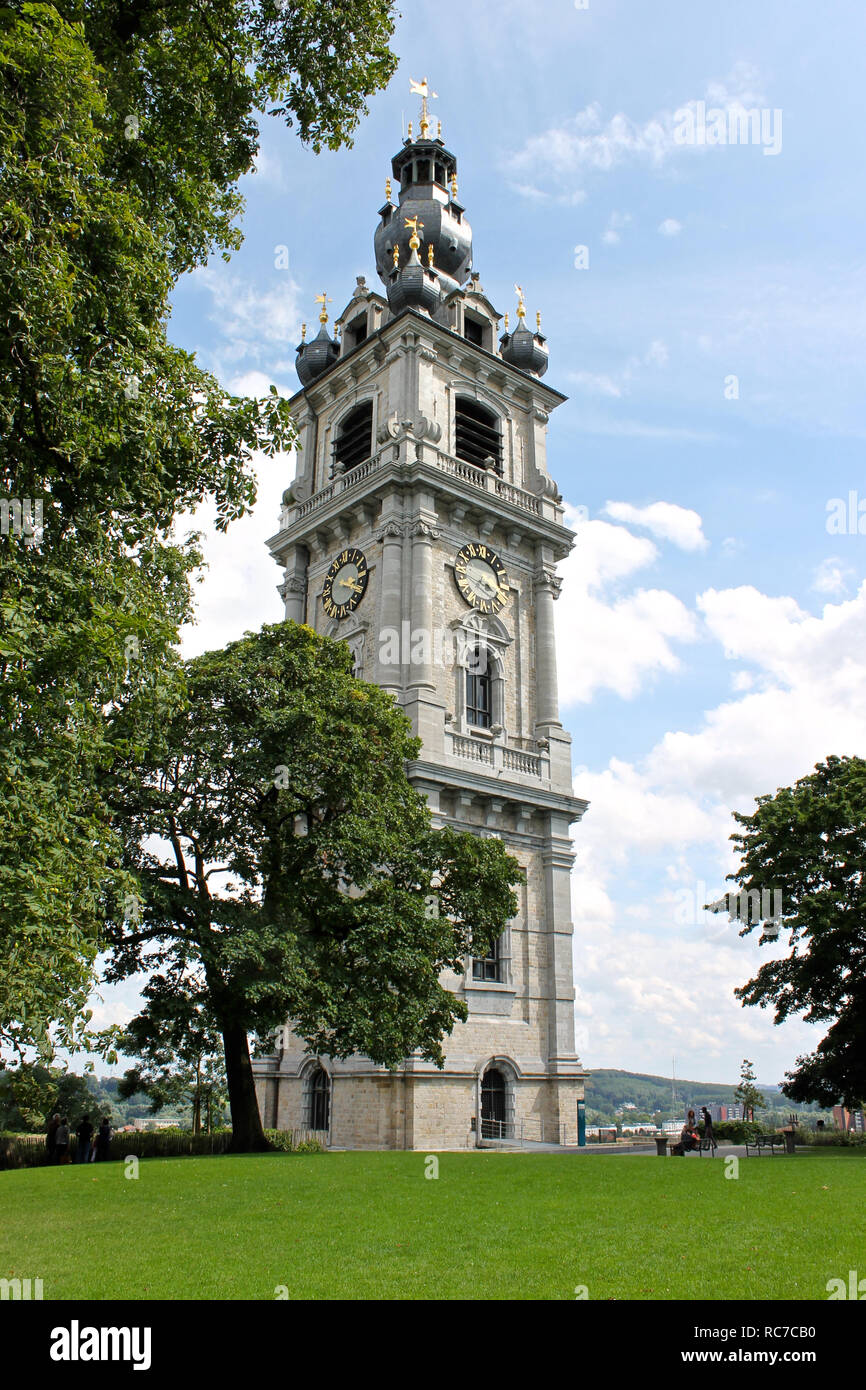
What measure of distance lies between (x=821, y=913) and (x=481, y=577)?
17404 millimetres

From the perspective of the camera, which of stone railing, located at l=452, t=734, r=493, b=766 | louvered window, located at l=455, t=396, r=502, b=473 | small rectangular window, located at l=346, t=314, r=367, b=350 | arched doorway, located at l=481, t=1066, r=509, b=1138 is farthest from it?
small rectangular window, located at l=346, t=314, r=367, b=350

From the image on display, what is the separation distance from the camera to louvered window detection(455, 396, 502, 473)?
139 feet

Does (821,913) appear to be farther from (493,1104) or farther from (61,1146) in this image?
(61,1146)

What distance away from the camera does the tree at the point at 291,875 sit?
75.7ft

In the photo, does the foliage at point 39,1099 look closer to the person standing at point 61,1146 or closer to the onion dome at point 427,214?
the person standing at point 61,1146

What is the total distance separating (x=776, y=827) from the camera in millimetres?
32031

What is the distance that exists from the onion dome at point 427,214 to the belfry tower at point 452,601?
16cm

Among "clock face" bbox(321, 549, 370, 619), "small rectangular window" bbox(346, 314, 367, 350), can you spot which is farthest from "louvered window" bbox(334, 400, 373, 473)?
"clock face" bbox(321, 549, 370, 619)

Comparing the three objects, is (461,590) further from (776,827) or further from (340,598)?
(776,827)

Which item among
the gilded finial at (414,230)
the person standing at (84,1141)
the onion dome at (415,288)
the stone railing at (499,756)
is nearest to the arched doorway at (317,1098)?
the person standing at (84,1141)

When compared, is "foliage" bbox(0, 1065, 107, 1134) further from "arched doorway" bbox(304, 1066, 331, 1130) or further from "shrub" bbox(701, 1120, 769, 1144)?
"shrub" bbox(701, 1120, 769, 1144)

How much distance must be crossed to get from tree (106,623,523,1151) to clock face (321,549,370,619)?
496 inches

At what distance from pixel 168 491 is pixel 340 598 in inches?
1079
